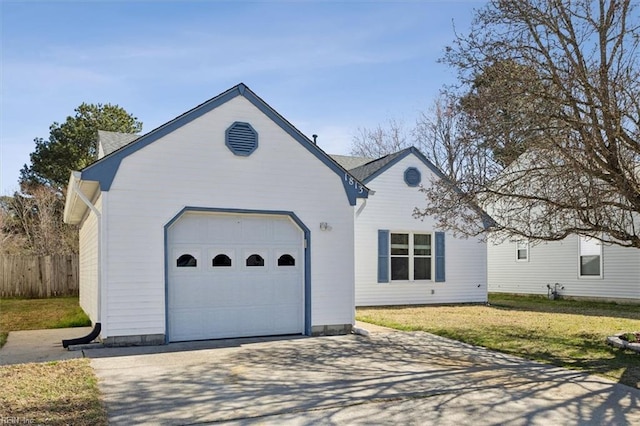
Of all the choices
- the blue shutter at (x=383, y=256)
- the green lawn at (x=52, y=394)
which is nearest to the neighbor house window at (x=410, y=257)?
the blue shutter at (x=383, y=256)

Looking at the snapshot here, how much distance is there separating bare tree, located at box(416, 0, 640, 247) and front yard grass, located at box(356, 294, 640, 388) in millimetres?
2138

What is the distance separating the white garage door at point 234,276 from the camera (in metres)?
9.96

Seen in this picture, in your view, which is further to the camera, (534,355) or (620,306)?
(620,306)

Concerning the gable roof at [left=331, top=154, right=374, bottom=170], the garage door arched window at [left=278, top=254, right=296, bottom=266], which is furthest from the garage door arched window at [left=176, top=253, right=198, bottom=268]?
the gable roof at [left=331, top=154, right=374, bottom=170]

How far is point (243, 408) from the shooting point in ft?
18.6

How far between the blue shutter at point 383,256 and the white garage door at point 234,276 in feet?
21.7

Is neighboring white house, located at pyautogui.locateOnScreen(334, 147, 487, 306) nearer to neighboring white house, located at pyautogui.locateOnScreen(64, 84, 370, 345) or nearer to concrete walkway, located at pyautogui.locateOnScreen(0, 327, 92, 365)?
neighboring white house, located at pyautogui.locateOnScreen(64, 84, 370, 345)

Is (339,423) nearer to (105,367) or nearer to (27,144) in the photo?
(105,367)

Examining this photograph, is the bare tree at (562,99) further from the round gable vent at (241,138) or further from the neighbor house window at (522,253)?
the neighbor house window at (522,253)

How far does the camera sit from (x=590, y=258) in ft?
65.1

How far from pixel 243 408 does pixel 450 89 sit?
22.0 ft

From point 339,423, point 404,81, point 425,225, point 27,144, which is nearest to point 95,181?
point 339,423

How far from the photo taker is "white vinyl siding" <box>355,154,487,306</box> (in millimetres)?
17078

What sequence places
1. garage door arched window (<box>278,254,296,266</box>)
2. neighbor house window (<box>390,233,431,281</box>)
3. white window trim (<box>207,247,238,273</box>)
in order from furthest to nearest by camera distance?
1. neighbor house window (<box>390,233,431,281</box>)
2. garage door arched window (<box>278,254,296,266</box>)
3. white window trim (<box>207,247,238,273</box>)
